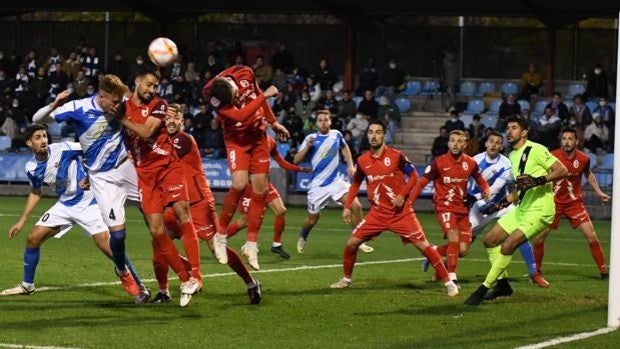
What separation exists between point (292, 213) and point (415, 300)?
666 inches

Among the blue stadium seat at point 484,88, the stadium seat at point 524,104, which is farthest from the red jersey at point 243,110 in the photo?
the blue stadium seat at point 484,88

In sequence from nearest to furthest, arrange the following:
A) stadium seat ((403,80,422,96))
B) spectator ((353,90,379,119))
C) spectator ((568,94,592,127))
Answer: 1. spectator ((568,94,592,127))
2. spectator ((353,90,379,119))
3. stadium seat ((403,80,422,96))

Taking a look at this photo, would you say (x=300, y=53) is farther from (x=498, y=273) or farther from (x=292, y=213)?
(x=498, y=273)

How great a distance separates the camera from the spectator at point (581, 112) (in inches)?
1369

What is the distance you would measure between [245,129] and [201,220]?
1151 millimetres

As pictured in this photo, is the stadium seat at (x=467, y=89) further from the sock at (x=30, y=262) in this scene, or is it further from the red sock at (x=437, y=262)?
the sock at (x=30, y=262)

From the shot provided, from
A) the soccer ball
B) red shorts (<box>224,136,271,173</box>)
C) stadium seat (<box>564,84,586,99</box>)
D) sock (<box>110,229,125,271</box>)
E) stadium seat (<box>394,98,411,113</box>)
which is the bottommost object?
sock (<box>110,229,125,271</box>)

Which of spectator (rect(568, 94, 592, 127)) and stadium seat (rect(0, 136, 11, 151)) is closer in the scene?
spectator (rect(568, 94, 592, 127))

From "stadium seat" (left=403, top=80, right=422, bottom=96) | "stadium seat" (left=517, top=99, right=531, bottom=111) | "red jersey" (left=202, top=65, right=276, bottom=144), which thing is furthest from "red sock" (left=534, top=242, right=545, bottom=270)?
"stadium seat" (left=403, top=80, right=422, bottom=96)

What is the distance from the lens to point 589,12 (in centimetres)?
3775

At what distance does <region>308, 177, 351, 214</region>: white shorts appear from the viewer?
23.0m

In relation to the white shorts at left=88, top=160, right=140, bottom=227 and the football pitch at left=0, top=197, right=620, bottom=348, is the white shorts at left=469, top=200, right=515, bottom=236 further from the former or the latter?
the white shorts at left=88, top=160, right=140, bottom=227

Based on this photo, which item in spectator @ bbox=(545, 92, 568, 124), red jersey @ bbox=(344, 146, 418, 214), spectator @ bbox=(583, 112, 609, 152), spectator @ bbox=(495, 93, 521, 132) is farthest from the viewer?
spectator @ bbox=(495, 93, 521, 132)

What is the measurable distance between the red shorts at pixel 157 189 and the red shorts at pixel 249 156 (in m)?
2.15
